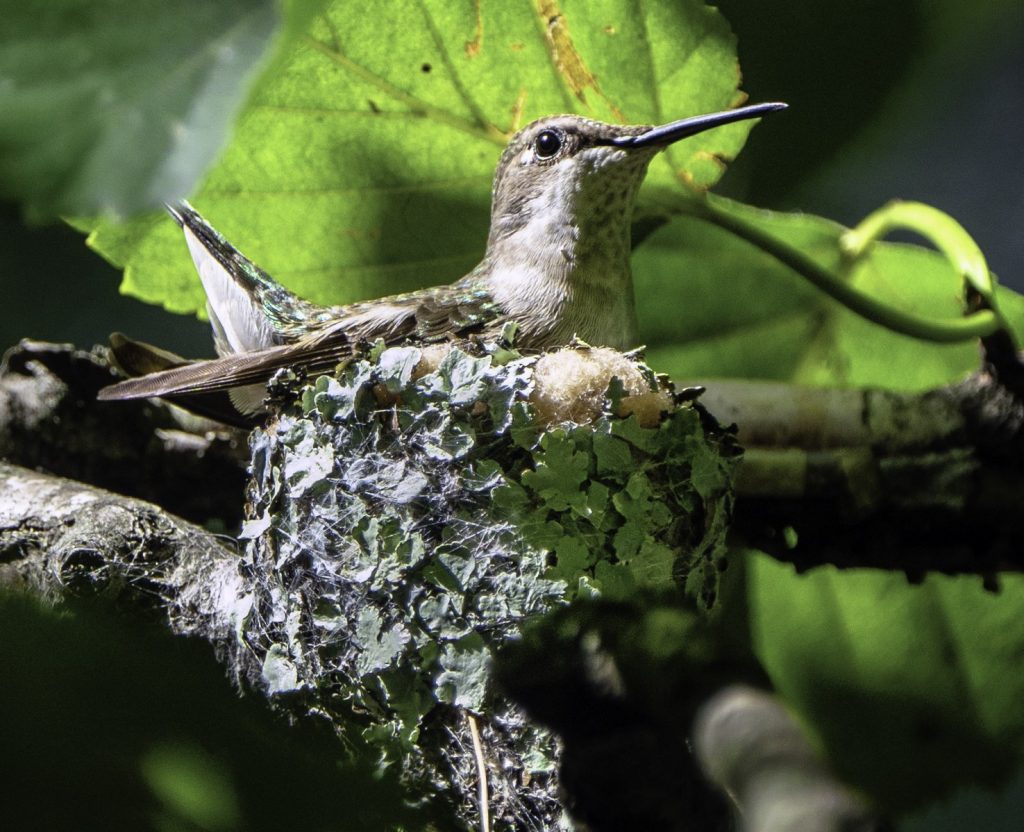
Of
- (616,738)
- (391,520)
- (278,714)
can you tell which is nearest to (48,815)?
(278,714)

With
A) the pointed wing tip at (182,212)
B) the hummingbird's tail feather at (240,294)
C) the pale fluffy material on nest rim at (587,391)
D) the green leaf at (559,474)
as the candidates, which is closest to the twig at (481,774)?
the green leaf at (559,474)

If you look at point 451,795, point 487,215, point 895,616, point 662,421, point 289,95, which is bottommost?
point 895,616

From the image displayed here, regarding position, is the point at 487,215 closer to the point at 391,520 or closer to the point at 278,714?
the point at 391,520

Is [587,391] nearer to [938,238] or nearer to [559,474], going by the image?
[559,474]

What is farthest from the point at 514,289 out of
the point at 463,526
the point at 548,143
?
the point at 463,526

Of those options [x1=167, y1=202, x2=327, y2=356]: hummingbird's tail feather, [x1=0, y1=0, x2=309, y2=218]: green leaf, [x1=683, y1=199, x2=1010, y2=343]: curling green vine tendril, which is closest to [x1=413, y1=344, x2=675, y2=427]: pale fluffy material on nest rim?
[x1=683, y1=199, x2=1010, y2=343]: curling green vine tendril
